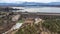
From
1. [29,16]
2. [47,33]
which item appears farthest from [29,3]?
[47,33]

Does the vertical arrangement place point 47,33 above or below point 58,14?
below

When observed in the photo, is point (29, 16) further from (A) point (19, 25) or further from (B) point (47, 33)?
(B) point (47, 33)

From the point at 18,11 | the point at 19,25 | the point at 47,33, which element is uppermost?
the point at 18,11

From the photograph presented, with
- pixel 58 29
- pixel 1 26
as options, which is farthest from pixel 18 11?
pixel 58 29

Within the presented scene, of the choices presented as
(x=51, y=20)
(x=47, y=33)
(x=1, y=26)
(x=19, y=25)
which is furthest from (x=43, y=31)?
(x=1, y=26)

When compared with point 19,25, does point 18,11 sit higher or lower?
higher

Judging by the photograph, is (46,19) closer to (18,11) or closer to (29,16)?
(29,16)

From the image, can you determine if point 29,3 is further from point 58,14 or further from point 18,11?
point 58,14
